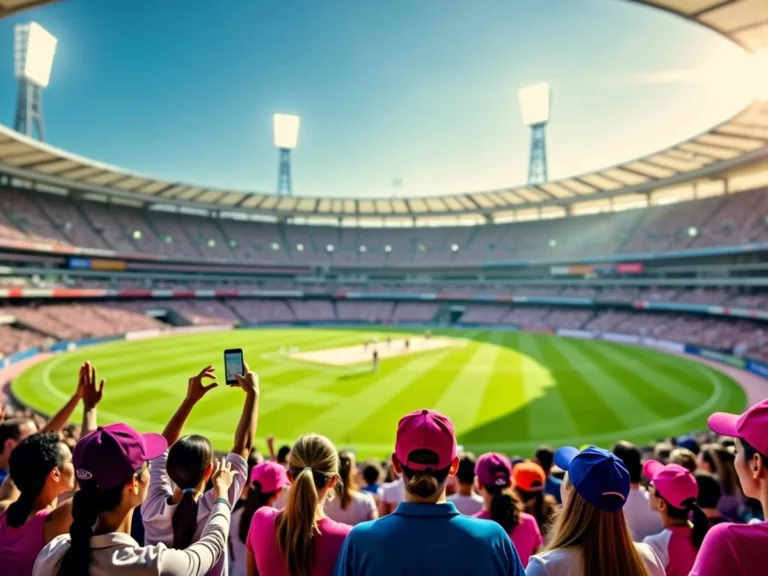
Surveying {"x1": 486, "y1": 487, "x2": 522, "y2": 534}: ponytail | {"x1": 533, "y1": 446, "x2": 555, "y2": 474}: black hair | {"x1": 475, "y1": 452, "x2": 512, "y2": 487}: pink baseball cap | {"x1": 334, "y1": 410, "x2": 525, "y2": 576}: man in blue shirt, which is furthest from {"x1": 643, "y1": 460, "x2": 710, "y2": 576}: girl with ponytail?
{"x1": 533, "y1": 446, "x2": 555, "y2": 474}: black hair

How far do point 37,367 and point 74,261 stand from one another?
23.8 m

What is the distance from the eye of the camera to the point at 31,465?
345cm

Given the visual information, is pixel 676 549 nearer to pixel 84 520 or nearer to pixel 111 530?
pixel 111 530

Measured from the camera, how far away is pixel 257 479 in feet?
14.6

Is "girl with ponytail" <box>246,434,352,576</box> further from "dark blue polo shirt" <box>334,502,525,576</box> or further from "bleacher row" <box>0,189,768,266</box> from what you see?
"bleacher row" <box>0,189,768,266</box>

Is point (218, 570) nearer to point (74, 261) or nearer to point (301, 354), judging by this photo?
point (301, 354)

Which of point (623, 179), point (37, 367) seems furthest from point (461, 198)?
point (37, 367)

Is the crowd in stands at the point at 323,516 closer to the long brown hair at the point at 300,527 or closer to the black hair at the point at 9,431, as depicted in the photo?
the long brown hair at the point at 300,527

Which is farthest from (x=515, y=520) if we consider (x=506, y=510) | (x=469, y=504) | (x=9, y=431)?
(x=9, y=431)

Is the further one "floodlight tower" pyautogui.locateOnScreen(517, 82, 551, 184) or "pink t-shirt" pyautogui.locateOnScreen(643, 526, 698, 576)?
"floodlight tower" pyautogui.locateOnScreen(517, 82, 551, 184)

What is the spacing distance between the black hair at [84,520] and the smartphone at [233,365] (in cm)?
243

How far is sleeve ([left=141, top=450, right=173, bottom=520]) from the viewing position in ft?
11.3

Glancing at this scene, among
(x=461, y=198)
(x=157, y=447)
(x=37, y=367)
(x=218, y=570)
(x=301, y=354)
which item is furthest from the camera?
(x=461, y=198)

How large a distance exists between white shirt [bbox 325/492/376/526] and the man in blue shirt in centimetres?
302
